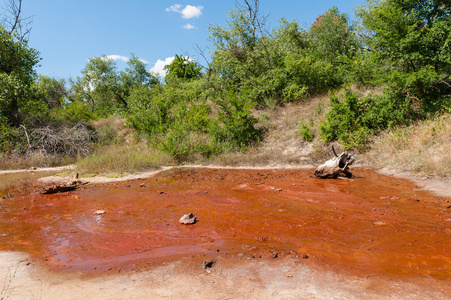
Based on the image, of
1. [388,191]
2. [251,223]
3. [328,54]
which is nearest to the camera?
[251,223]

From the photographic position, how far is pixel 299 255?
10.3 ft

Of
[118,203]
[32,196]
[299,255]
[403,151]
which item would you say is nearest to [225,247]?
[299,255]

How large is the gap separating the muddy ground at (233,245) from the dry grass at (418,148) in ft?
6.11

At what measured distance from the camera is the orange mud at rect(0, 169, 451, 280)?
315 cm

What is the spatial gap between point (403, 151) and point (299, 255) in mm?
8431

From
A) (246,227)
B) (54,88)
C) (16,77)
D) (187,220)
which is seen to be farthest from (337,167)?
(54,88)

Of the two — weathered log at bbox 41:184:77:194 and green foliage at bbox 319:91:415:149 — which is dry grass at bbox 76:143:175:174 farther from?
green foliage at bbox 319:91:415:149

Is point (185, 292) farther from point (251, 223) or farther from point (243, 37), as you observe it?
point (243, 37)

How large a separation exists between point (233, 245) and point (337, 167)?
5.76 metres

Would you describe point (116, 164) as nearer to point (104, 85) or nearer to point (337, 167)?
point (337, 167)

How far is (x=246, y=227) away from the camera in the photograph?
4246mm

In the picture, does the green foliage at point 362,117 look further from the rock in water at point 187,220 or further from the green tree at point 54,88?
the green tree at point 54,88

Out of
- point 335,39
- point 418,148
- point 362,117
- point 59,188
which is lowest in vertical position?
point 59,188

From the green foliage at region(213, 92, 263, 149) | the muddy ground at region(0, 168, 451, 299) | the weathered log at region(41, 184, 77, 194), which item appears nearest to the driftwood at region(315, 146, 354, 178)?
the muddy ground at region(0, 168, 451, 299)
